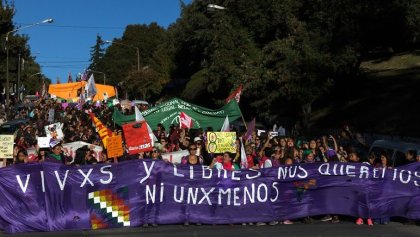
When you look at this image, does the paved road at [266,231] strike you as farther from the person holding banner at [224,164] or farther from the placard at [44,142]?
the placard at [44,142]

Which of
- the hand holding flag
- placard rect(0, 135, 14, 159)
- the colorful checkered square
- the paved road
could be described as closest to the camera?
the paved road

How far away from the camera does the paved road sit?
9391 millimetres

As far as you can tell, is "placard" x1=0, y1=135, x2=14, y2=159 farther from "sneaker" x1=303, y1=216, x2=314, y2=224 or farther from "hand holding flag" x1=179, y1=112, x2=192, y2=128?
"hand holding flag" x1=179, y1=112, x2=192, y2=128

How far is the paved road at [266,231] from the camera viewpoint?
9.39 metres

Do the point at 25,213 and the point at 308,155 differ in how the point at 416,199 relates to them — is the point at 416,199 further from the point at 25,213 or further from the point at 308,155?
the point at 25,213

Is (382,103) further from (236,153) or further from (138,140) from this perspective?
(138,140)

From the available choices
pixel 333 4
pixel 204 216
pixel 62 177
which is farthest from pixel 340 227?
pixel 333 4

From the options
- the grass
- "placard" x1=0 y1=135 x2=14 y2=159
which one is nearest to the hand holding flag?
"placard" x1=0 y1=135 x2=14 y2=159

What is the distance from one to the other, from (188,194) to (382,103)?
23.2 metres

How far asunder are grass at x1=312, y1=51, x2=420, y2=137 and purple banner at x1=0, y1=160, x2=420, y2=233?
15.0 meters

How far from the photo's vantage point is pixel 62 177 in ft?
32.2

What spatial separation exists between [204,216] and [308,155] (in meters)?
2.91

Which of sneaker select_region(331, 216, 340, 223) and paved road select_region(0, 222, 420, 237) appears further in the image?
sneaker select_region(331, 216, 340, 223)

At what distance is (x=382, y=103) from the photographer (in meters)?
31.2
